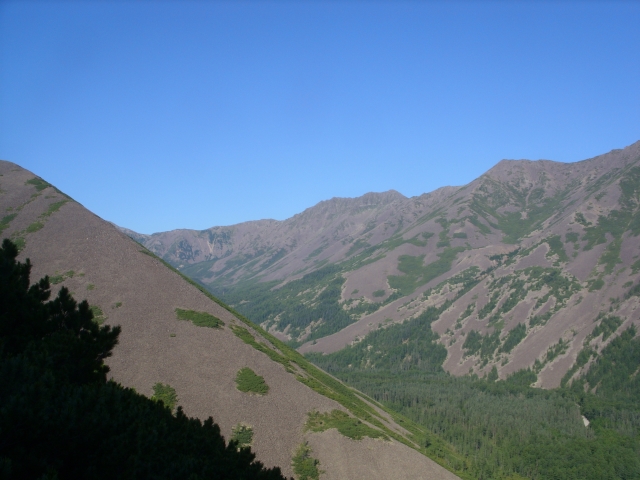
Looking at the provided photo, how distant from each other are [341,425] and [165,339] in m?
22.9

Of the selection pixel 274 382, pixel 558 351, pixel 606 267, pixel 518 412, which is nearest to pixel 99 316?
pixel 274 382

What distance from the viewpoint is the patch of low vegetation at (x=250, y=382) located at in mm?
51312

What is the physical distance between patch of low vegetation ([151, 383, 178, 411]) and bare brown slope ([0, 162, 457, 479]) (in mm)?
647

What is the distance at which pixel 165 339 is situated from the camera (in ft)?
180

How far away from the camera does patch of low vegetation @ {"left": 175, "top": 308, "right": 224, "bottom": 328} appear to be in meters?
60.3

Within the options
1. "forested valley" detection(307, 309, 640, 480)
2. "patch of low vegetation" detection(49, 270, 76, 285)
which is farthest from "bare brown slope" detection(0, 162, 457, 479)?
"forested valley" detection(307, 309, 640, 480)

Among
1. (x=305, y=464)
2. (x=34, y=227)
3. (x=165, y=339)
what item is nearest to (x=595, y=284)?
(x=305, y=464)

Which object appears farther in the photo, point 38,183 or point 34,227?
point 38,183

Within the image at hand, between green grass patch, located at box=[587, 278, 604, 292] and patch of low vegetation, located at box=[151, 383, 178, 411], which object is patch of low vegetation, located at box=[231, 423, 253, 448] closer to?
patch of low vegetation, located at box=[151, 383, 178, 411]

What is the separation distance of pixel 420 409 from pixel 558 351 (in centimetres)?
7029

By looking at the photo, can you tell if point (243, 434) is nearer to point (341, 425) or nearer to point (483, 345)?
point (341, 425)

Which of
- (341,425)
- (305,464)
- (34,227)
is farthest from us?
(34,227)

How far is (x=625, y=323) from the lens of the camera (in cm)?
15875

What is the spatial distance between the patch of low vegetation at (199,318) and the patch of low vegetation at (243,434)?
1756cm
